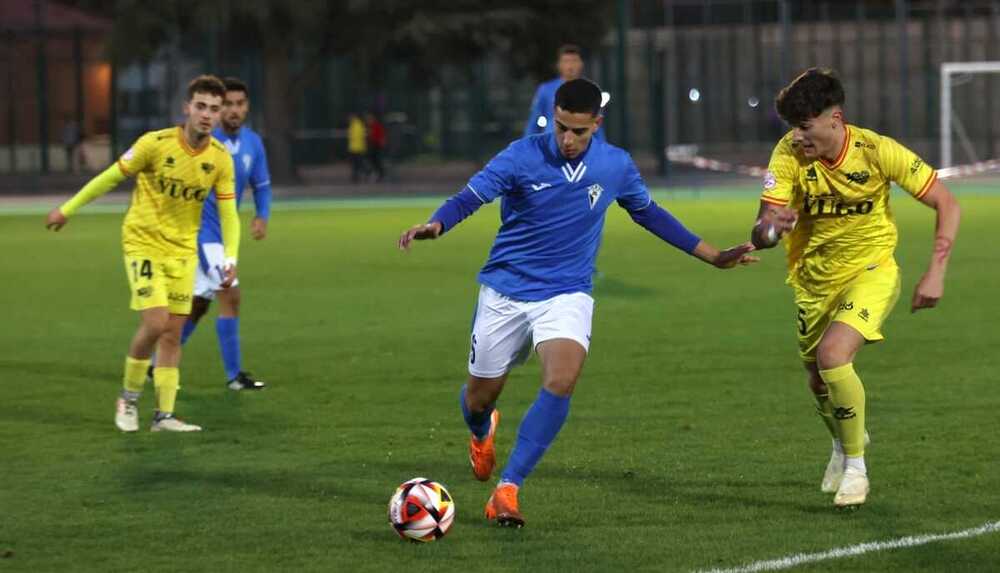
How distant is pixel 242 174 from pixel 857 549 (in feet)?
22.1

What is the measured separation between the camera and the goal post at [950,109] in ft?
145

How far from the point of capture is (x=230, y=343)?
12.3 meters

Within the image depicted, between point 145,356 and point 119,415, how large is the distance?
14.8 inches

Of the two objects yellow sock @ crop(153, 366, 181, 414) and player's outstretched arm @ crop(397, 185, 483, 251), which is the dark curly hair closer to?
player's outstretched arm @ crop(397, 185, 483, 251)

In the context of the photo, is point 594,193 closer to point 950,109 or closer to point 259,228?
point 259,228

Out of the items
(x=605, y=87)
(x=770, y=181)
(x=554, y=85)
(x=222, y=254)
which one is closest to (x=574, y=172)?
(x=770, y=181)

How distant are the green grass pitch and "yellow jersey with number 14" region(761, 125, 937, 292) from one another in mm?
1079

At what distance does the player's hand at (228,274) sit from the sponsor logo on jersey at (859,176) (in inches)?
180

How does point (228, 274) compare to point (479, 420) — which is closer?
point (479, 420)

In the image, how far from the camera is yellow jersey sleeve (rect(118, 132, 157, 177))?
34.4ft

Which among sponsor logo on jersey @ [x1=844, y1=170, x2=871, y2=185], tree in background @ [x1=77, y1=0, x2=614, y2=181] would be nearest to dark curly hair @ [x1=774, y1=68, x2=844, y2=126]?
sponsor logo on jersey @ [x1=844, y1=170, x2=871, y2=185]

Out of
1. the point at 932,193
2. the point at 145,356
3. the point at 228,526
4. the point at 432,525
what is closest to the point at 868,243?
the point at 932,193

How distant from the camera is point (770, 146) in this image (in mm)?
48562

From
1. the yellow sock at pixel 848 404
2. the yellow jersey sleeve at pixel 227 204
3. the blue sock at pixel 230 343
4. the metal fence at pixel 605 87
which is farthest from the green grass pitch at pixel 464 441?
the metal fence at pixel 605 87
